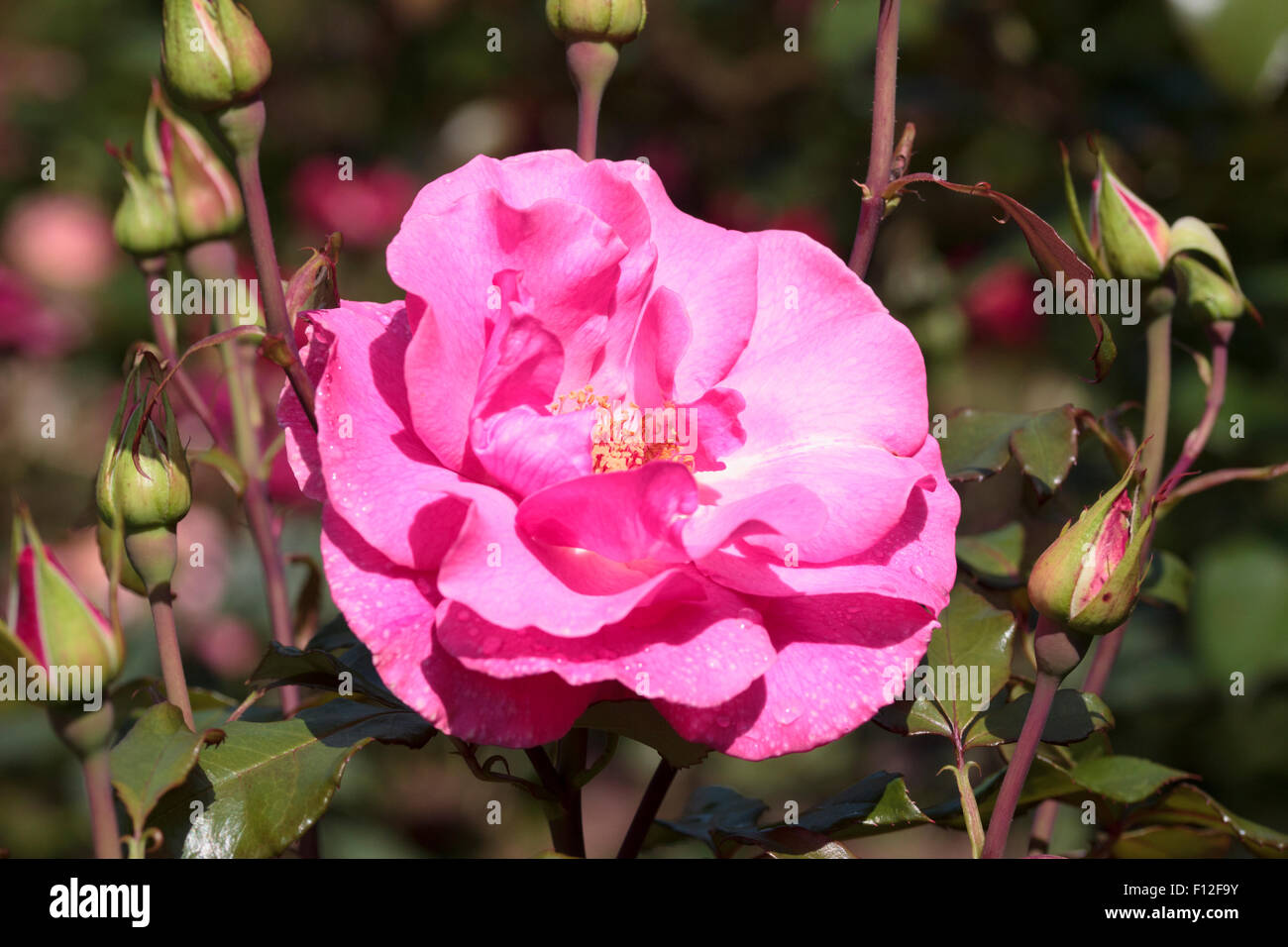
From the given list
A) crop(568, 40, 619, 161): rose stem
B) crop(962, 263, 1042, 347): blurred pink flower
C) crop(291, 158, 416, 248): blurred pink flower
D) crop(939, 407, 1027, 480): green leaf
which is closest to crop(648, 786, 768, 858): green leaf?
crop(939, 407, 1027, 480): green leaf

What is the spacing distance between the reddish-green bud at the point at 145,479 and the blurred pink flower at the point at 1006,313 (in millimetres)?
1584

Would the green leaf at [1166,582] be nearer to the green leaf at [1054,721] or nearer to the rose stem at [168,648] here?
the green leaf at [1054,721]

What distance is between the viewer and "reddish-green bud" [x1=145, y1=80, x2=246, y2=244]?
2.55 ft

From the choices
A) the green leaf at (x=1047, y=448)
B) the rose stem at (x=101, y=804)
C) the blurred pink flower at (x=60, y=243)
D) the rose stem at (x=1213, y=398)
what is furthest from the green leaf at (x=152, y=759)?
the blurred pink flower at (x=60, y=243)

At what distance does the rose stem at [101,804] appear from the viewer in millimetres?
429

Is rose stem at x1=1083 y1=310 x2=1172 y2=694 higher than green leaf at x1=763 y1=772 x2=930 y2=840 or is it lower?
higher

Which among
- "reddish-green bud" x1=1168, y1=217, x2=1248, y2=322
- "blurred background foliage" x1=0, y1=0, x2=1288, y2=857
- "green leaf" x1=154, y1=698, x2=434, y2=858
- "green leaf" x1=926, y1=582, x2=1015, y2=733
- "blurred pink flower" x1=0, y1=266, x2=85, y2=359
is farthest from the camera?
"blurred pink flower" x1=0, y1=266, x2=85, y2=359

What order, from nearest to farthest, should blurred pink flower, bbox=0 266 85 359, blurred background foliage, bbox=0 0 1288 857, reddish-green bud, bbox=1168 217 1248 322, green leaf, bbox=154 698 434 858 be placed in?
green leaf, bbox=154 698 434 858, reddish-green bud, bbox=1168 217 1248 322, blurred background foliage, bbox=0 0 1288 857, blurred pink flower, bbox=0 266 85 359

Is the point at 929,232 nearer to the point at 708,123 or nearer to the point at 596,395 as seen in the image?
the point at 708,123

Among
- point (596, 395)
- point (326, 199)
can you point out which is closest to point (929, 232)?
point (326, 199)

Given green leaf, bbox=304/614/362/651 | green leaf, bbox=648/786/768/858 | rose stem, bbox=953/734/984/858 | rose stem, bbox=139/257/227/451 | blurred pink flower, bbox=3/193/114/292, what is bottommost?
green leaf, bbox=648/786/768/858

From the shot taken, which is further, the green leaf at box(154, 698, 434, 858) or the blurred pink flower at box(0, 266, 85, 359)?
the blurred pink flower at box(0, 266, 85, 359)

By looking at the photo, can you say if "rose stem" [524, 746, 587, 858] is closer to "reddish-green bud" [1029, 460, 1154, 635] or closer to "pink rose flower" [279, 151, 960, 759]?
"pink rose flower" [279, 151, 960, 759]

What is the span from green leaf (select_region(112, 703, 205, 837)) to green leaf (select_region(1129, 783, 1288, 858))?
1.65 ft
